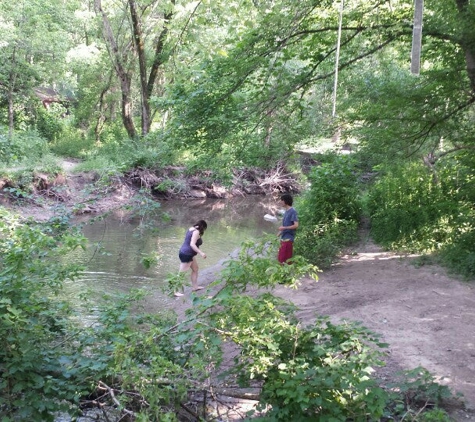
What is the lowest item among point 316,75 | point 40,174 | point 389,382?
point 389,382

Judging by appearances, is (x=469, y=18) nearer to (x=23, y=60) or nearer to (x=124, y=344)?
(x=124, y=344)

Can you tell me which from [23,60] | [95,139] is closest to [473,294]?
[23,60]

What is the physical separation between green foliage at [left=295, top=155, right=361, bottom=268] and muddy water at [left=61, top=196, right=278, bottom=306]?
86.8 inches

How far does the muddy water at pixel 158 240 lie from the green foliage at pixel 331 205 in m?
2.20

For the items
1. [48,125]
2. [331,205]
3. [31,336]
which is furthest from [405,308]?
[48,125]

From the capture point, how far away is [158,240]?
16.1 metres

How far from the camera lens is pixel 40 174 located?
19.2 meters

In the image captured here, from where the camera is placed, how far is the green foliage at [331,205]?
10953mm

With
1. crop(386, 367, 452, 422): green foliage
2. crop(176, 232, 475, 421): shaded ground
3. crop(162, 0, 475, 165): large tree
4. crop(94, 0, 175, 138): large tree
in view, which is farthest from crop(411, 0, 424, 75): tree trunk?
crop(94, 0, 175, 138): large tree

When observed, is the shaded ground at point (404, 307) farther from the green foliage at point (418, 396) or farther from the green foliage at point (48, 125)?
the green foliage at point (48, 125)

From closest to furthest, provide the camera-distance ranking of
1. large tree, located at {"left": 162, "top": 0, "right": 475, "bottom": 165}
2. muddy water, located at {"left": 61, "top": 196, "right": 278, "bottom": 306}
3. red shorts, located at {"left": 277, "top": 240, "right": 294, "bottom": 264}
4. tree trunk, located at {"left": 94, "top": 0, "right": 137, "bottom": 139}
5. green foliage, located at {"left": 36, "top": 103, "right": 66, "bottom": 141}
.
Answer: large tree, located at {"left": 162, "top": 0, "right": 475, "bottom": 165} → red shorts, located at {"left": 277, "top": 240, "right": 294, "bottom": 264} → muddy water, located at {"left": 61, "top": 196, "right": 278, "bottom": 306} → tree trunk, located at {"left": 94, "top": 0, "right": 137, "bottom": 139} → green foliage, located at {"left": 36, "top": 103, "right": 66, "bottom": 141}

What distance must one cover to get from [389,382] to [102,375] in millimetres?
2863

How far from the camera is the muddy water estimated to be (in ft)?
35.6

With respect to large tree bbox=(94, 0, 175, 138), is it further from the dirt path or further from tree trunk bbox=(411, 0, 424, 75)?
tree trunk bbox=(411, 0, 424, 75)
